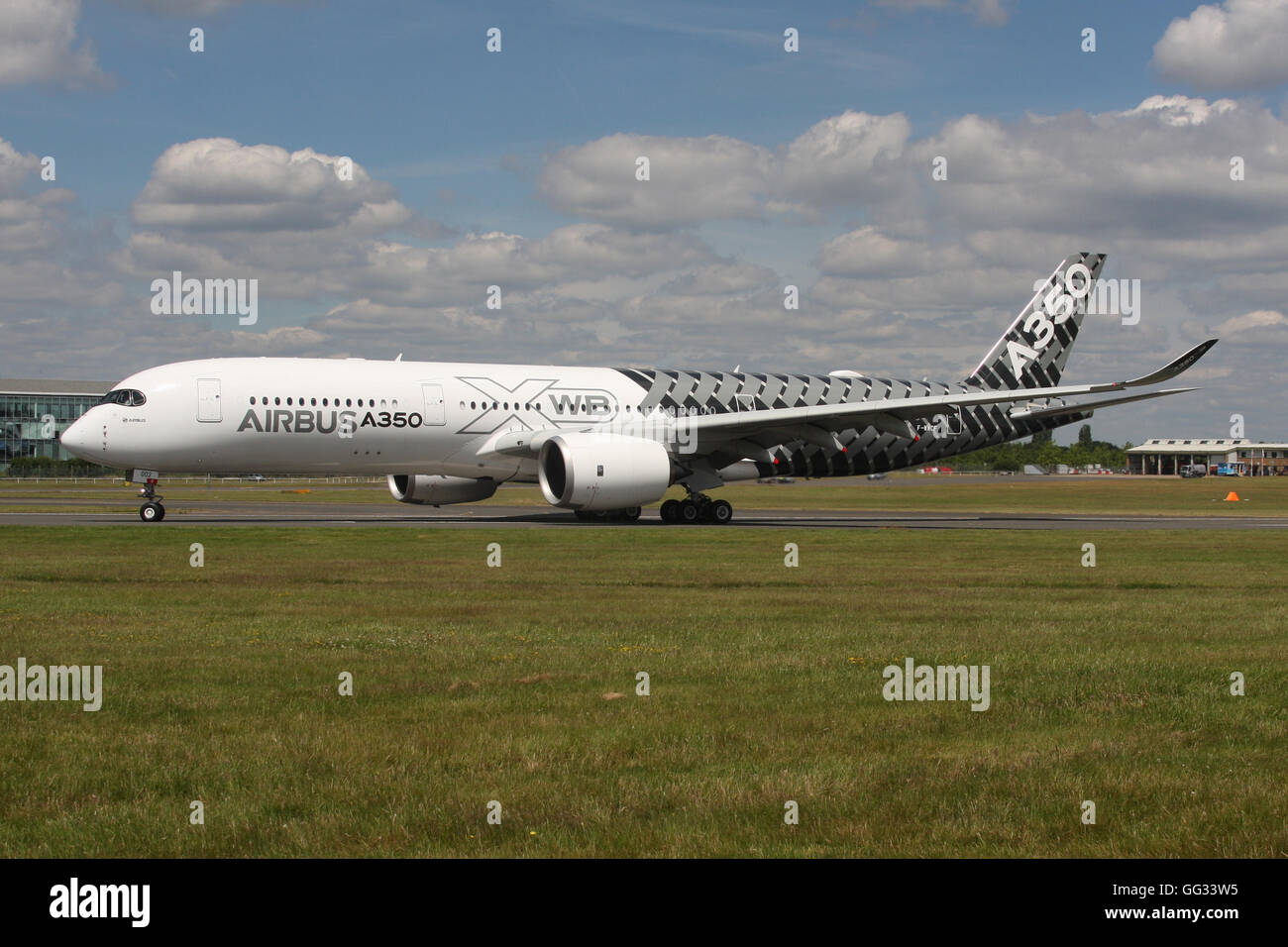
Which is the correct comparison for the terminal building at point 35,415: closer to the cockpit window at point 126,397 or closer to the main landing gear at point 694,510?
the cockpit window at point 126,397

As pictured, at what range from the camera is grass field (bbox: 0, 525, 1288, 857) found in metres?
5.92

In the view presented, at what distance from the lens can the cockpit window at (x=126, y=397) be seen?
29328 mm

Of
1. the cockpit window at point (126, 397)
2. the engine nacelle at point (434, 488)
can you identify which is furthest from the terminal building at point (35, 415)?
the cockpit window at point (126, 397)

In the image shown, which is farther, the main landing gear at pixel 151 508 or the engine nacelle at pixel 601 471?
the main landing gear at pixel 151 508

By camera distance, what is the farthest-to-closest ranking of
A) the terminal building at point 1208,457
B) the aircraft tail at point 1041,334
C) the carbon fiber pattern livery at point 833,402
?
the terminal building at point 1208,457 < the aircraft tail at point 1041,334 < the carbon fiber pattern livery at point 833,402

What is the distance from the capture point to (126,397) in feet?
96.7

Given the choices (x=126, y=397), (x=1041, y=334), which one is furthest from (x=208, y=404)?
(x=1041, y=334)

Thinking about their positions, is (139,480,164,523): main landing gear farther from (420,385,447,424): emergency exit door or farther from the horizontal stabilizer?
the horizontal stabilizer

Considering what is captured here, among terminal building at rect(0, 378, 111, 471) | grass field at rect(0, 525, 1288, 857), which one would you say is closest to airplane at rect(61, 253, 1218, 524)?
grass field at rect(0, 525, 1288, 857)

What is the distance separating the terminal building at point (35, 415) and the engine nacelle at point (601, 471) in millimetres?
109663

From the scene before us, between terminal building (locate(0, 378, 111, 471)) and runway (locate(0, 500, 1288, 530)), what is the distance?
94670 mm

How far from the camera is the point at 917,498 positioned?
58.6 meters
